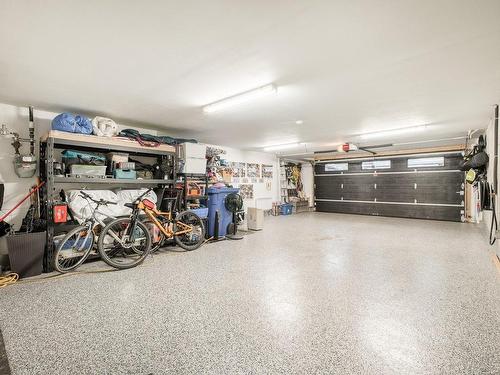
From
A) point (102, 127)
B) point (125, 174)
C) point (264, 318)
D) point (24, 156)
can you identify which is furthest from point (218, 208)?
point (264, 318)

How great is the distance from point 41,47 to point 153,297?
2.62 meters

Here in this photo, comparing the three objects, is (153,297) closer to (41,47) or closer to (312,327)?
(312,327)

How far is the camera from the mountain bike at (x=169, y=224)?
12.7ft

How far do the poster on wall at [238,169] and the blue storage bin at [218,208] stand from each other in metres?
2.73

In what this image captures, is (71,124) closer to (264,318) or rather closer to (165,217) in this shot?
(165,217)

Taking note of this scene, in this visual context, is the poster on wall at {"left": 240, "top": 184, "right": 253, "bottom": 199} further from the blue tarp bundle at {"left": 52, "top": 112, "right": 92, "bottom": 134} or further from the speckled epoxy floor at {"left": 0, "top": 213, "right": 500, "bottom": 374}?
the blue tarp bundle at {"left": 52, "top": 112, "right": 92, "bottom": 134}

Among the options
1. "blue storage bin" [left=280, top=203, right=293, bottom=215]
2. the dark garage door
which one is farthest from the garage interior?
"blue storage bin" [left=280, top=203, right=293, bottom=215]

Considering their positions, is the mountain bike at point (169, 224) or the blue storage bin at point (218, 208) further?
the blue storage bin at point (218, 208)

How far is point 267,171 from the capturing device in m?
9.55

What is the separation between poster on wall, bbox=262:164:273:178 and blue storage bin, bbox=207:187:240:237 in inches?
157

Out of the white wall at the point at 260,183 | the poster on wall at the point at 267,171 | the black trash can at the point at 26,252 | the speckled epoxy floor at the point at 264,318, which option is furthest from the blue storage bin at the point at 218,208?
the poster on wall at the point at 267,171

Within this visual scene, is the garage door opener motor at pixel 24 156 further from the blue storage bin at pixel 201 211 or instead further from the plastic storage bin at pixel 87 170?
the blue storage bin at pixel 201 211

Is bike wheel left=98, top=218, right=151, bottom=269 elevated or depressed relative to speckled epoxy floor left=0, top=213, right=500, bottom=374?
elevated

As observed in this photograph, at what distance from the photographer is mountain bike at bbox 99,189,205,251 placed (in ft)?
12.7
